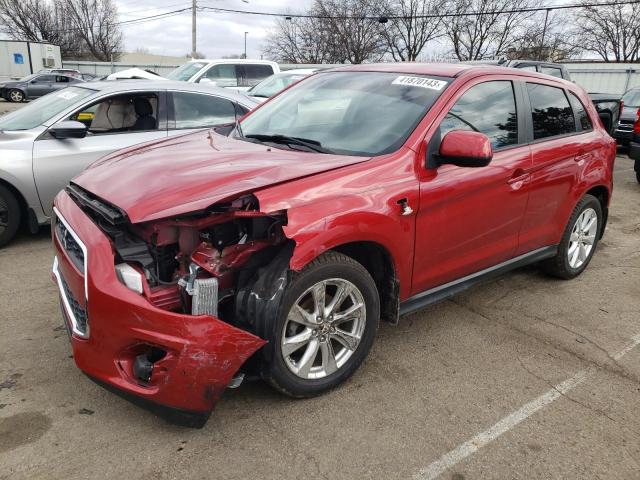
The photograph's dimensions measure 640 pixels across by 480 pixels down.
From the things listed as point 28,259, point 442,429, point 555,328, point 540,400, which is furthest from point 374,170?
point 28,259

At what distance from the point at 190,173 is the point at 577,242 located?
356 centimetres

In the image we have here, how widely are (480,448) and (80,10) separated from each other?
66.7 metres

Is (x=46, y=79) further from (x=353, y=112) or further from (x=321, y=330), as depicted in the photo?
(x=321, y=330)

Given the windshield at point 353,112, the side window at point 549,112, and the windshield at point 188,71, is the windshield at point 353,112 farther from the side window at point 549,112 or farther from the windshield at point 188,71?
the windshield at point 188,71

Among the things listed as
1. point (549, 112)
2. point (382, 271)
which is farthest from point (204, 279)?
point (549, 112)

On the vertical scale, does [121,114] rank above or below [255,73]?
below

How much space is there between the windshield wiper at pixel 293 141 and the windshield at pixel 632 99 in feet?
43.6

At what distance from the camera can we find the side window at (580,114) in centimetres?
438

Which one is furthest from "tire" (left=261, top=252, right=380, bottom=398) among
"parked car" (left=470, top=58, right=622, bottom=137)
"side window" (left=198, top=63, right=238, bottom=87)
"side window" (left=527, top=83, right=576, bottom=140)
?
"side window" (left=198, top=63, right=238, bottom=87)

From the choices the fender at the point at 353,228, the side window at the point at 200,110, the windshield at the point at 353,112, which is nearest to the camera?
the fender at the point at 353,228

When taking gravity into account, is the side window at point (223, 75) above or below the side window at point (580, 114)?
above

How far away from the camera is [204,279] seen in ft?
7.97

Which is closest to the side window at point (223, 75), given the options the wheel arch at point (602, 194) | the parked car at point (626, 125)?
the parked car at point (626, 125)

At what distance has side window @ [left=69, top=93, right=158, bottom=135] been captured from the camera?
5266 mm
